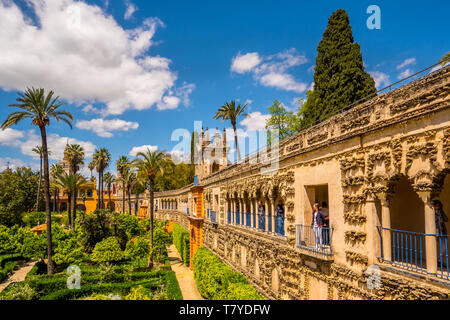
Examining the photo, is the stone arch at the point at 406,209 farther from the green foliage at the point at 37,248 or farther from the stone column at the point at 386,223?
the green foliage at the point at 37,248

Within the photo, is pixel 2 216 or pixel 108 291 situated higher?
pixel 2 216

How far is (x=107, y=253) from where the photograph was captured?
25.8m

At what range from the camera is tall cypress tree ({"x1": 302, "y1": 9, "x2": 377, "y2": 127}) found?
2273 centimetres

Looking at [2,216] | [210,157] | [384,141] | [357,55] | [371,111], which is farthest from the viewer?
[2,216]

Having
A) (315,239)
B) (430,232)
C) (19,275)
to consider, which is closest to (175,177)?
(19,275)

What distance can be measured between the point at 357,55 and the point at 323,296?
2002cm

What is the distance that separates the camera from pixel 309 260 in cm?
991

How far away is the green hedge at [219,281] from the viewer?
45.0 ft

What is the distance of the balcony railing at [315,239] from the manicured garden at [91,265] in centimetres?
940

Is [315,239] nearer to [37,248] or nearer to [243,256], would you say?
[243,256]

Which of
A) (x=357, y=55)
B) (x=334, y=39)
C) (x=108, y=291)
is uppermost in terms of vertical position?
A: (x=334, y=39)

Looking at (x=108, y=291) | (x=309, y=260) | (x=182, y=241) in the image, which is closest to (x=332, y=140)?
(x=309, y=260)

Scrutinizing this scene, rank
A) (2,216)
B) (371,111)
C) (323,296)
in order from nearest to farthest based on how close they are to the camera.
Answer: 1. (371,111)
2. (323,296)
3. (2,216)

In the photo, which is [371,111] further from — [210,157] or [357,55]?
[210,157]
